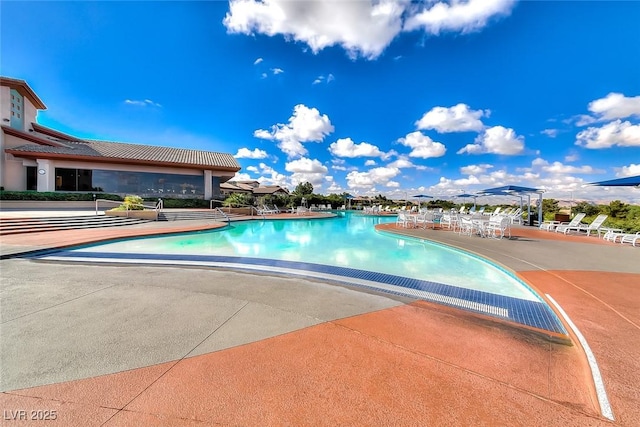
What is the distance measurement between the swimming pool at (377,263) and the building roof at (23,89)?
19550 mm

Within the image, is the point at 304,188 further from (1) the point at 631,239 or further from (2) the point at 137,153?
(1) the point at 631,239

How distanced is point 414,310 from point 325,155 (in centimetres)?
2824

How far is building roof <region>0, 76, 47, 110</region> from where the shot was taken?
653 inches

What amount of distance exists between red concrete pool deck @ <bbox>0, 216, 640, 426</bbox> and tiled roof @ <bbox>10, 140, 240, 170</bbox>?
66.0ft

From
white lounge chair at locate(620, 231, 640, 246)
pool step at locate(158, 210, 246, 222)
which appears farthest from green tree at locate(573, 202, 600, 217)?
pool step at locate(158, 210, 246, 222)

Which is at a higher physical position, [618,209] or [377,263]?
[618,209]

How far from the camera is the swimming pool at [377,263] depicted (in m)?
3.60

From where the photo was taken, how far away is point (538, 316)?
308 centimetres

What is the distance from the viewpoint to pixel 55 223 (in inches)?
394

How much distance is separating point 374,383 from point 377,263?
14.8 ft

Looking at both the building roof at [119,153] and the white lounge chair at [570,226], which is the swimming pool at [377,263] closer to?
the white lounge chair at [570,226]

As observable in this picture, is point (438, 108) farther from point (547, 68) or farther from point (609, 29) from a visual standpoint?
point (609, 29)

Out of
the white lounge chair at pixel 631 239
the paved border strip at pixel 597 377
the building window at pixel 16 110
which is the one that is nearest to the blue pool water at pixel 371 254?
the paved border strip at pixel 597 377

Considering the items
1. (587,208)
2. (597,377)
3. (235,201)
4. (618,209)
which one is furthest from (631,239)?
(235,201)
